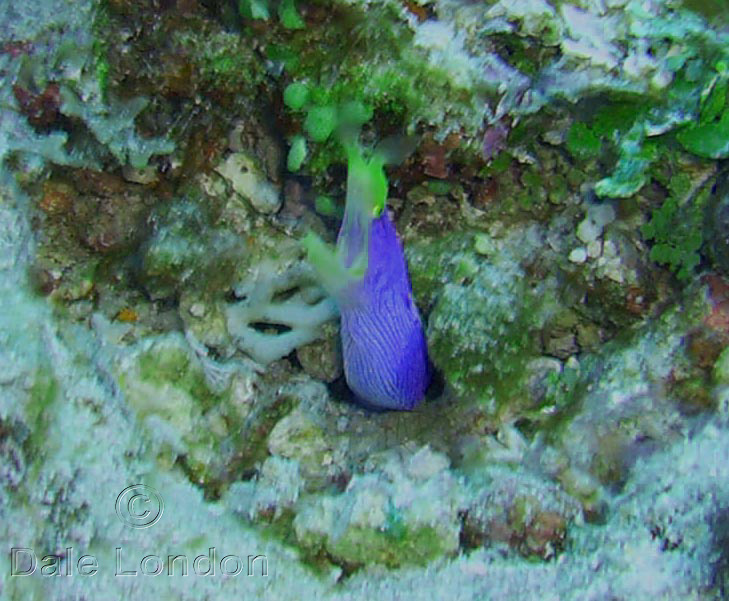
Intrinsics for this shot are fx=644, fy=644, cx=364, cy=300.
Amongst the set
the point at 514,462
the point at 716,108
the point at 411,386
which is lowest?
the point at 411,386

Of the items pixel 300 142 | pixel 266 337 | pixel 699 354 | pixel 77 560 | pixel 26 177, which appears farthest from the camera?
pixel 266 337

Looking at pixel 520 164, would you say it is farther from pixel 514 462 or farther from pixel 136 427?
pixel 136 427

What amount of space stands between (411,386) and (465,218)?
92 centimetres

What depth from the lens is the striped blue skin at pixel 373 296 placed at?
9.12 ft

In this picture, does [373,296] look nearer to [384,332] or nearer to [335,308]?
[384,332]

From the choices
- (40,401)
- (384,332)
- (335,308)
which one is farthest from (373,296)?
(40,401)

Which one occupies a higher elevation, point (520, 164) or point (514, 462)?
point (520, 164)

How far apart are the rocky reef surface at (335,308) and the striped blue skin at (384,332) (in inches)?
4.7

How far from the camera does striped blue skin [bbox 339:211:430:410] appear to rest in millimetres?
2971

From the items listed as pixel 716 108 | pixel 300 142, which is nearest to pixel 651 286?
pixel 716 108

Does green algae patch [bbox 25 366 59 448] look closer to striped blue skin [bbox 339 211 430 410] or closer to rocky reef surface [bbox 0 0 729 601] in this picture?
rocky reef surface [bbox 0 0 729 601]

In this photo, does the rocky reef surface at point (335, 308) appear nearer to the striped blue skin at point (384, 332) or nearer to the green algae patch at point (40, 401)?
the green algae patch at point (40, 401)

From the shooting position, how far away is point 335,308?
3.47m

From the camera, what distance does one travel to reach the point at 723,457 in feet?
7.87
